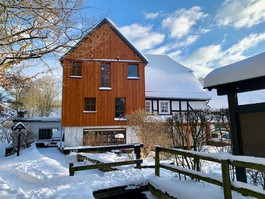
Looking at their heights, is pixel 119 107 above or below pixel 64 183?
above

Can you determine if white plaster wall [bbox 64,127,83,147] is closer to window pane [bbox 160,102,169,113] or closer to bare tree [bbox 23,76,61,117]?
window pane [bbox 160,102,169,113]

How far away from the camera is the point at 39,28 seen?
15.9ft

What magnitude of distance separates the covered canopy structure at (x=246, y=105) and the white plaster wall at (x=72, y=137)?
12.7m

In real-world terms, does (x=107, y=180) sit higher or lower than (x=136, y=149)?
lower

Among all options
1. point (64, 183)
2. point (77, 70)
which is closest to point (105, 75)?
point (77, 70)

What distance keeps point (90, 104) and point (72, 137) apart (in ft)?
9.24

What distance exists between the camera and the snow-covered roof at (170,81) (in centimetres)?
1952

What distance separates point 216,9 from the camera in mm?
10180

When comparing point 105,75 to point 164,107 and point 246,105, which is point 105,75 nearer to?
point 164,107

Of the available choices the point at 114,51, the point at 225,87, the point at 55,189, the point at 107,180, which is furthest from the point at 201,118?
the point at 114,51

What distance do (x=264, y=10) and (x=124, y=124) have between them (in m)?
12.2

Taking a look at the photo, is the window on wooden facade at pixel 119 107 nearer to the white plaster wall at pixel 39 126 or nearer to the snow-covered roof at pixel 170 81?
the snow-covered roof at pixel 170 81

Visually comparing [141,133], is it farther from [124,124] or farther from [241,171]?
[241,171]

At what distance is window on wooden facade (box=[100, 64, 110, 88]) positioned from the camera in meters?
17.0
